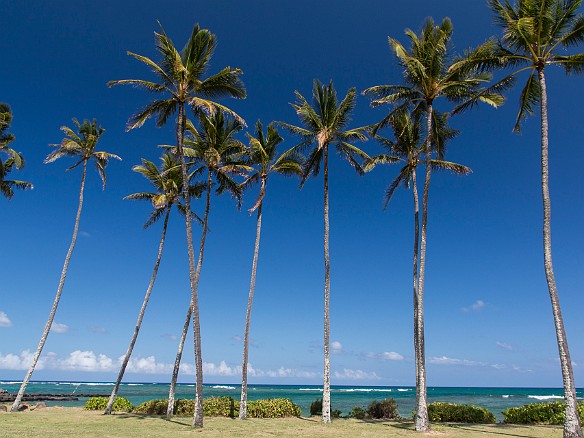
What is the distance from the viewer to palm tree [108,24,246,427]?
18750 mm

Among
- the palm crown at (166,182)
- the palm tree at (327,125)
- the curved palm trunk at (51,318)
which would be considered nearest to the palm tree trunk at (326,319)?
the palm tree at (327,125)

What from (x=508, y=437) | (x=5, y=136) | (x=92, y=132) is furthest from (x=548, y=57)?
(x=5, y=136)

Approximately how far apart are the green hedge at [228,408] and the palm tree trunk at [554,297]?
1365 cm

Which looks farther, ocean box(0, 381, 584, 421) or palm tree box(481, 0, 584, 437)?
ocean box(0, 381, 584, 421)

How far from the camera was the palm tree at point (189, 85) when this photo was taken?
61.5 feet

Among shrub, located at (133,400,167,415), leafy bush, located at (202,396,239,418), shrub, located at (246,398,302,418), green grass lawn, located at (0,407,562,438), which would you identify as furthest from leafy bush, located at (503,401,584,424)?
shrub, located at (133,400,167,415)

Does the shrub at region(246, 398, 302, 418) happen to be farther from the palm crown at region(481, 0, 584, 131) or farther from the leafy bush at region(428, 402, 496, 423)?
the palm crown at region(481, 0, 584, 131)

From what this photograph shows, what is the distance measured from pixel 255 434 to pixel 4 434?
7.94 metres

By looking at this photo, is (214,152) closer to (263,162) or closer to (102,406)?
(263,162)

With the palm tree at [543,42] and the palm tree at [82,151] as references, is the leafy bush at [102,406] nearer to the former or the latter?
the palm tree at [82,151]

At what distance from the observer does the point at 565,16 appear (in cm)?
1561

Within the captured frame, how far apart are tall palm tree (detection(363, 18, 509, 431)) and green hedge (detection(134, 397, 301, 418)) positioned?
25.8 ft

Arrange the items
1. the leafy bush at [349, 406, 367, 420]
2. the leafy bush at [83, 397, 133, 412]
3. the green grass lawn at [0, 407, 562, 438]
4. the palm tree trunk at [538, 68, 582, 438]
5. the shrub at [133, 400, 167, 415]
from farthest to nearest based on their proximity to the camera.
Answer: the leafy bush at [83, 397, 133, 412], the shrub at [133, 400, 167, 415], the leafy bush at [349, 406, 367, 420], the green grass lawn at [0, 407, 562, 438], the palm tree trunk at [538, 68, 582, 438]

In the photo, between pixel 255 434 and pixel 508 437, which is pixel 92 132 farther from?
pixel 508 437
